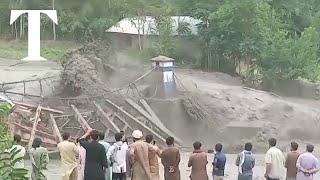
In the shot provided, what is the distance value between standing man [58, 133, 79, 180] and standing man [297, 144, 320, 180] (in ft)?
11.6

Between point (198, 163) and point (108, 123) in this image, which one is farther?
point (108, 123)

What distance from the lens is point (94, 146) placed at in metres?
10.2

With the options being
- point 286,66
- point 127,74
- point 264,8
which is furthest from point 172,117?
point 264,8

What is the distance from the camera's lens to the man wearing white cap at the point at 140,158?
10531mm

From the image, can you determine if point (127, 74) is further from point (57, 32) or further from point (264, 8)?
point (57, 32)

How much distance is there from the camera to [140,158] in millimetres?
10555

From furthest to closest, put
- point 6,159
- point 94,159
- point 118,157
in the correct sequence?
point 118,157 → point 94,159 → point 6,159

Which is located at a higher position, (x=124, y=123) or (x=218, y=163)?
(x=218, y=163)

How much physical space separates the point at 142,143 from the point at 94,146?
30.9 inches

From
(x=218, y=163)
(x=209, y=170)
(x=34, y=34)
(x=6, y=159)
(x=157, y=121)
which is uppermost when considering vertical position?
(x=34, y=34)

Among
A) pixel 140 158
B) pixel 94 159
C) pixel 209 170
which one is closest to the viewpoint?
pixel 94 159

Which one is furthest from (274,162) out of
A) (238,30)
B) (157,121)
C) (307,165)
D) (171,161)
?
(238,30)

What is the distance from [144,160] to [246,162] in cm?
170

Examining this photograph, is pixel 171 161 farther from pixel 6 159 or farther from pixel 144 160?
pixel 6 159
